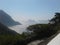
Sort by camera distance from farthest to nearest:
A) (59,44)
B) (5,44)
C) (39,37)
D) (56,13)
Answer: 1. (56,13)
2. (5,44)
3. (39,37)
4. (59,44)

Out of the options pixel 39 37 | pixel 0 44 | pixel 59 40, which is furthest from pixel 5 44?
pixel 59 40

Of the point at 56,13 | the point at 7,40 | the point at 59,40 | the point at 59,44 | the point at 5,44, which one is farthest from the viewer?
the point at 56,13

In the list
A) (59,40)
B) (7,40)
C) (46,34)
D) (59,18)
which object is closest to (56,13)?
(59,18)

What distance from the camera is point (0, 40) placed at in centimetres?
3259

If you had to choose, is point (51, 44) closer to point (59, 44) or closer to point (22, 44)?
point (59, 44)

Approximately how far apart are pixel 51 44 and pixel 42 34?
1154cm

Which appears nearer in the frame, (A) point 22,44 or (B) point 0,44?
(A) point 22,44

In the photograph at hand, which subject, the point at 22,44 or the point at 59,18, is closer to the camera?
the point at 22,44

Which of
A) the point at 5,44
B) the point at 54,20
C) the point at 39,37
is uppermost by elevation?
the point at 54,20

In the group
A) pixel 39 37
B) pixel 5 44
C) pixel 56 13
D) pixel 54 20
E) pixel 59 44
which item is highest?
pixel 56 13

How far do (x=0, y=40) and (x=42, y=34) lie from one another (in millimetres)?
15601

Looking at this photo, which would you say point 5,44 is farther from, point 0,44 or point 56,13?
point 56,13

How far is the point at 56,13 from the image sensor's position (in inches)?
1417

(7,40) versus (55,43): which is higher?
(7,40)
